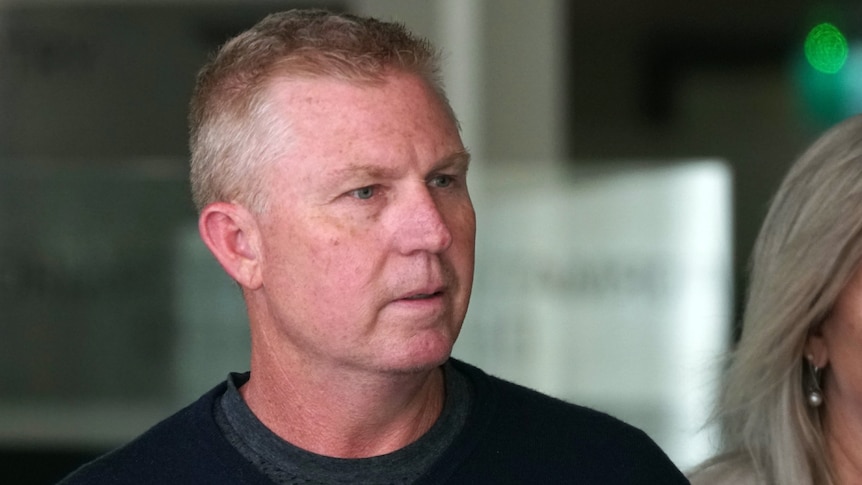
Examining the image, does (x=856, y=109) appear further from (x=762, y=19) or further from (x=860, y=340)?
(x=860, y=340)

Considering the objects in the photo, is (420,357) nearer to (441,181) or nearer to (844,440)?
(441,181)

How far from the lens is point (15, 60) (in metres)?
4.71

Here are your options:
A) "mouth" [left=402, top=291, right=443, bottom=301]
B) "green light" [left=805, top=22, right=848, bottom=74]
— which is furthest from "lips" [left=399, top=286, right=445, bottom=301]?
"green light" [left=805, top=22, right=848, bottom=74]

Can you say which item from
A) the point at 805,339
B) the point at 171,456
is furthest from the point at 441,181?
the point at 805,339

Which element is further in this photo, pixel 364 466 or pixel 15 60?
pixel 15 60

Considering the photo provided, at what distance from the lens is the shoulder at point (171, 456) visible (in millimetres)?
1955

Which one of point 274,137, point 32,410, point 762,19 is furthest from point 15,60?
point 274,137

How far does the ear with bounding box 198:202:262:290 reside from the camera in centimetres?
195

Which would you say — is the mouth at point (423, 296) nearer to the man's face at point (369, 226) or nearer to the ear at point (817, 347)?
the man's face at point (369, 226)

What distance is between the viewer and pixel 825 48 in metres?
4.61

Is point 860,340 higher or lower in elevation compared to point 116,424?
higher

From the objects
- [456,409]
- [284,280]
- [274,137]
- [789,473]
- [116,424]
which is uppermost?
[274,137]

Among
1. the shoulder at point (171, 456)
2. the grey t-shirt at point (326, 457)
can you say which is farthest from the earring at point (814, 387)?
the shoulder at point (171, 456)

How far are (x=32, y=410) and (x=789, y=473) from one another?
303cm
